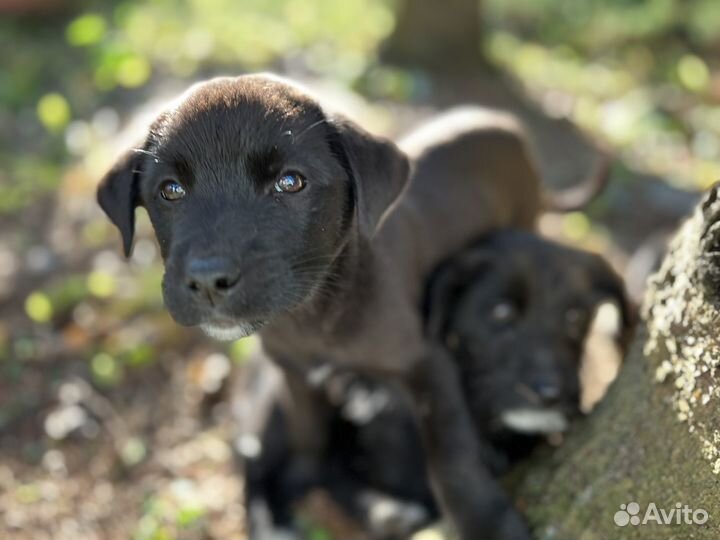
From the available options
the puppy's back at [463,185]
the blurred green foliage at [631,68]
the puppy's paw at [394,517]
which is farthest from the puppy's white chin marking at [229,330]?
the blurred green foliage at [631,68]

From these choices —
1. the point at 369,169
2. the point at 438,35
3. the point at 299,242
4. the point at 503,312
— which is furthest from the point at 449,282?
the point at 438,35

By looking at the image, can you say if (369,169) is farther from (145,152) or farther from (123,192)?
(123,192)

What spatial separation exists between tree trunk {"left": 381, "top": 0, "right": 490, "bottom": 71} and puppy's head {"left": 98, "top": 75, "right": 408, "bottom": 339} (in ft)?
15.4

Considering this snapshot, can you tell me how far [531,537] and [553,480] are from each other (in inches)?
8.7

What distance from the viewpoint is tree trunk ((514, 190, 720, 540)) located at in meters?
2.56

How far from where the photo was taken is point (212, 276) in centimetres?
267

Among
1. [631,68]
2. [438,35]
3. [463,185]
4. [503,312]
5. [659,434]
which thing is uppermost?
[659,434]

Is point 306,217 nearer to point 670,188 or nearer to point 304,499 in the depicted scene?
point 304,499

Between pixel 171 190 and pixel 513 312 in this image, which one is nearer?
pixel 171 190

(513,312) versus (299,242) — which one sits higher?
(299,242)

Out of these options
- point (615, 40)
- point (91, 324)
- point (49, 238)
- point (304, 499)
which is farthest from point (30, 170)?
point (615, 40)

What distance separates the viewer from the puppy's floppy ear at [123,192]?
3.17m

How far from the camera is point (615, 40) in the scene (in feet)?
29.2

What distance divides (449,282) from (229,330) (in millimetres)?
1423
